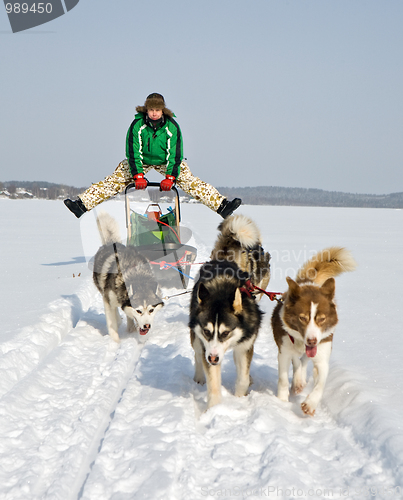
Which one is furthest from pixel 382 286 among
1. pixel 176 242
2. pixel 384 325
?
pixel 176 242

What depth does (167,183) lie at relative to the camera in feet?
16.5

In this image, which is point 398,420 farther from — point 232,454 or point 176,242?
point 176,242

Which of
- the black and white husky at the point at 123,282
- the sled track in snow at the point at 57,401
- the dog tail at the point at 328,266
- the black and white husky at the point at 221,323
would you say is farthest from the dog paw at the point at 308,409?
the black and white husky at the point at 123,282

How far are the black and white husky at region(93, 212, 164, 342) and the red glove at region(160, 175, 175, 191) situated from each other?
81cm

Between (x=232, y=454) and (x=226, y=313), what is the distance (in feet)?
3.08

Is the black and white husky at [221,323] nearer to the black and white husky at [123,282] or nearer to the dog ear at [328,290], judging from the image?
the dog ear at [328,290]

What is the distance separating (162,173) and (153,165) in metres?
0.23

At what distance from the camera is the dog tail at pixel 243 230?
4113 mm

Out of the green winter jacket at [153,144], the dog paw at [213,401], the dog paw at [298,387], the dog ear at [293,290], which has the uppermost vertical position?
the green winter jacket at [153,144]

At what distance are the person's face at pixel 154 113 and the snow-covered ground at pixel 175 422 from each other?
2.59m

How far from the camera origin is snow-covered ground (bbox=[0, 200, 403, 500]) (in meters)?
1.99

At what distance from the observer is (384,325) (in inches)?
184

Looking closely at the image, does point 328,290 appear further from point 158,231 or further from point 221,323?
point 158,231

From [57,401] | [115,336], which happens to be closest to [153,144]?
[115,336]
